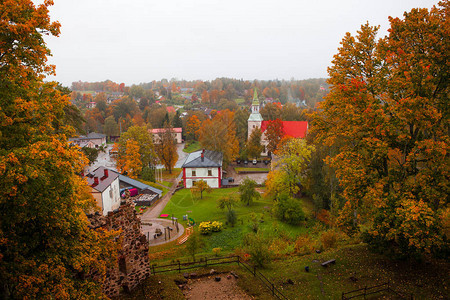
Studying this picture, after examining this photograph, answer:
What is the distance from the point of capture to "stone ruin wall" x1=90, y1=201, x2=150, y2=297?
43.0 feet

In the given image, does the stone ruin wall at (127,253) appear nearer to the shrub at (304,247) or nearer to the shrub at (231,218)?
the shrub at (304,247)

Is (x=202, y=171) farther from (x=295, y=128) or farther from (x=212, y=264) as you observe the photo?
(x=295, y=128)

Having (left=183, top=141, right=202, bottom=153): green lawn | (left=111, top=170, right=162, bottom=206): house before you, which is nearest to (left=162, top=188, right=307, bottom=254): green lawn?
(left=111, top=170, right=162, bottom=206): house

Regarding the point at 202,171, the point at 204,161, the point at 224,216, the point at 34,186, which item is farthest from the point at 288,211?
the point at 34,186

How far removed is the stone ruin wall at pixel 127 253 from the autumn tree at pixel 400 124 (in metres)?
10.5

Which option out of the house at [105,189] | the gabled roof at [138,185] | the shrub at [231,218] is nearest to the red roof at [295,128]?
the gabled roof at [138,185]

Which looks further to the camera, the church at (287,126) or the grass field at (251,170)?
the church at (287,126)

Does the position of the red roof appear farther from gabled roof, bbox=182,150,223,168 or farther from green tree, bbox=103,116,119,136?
green tree, bbox=103,116,119,136

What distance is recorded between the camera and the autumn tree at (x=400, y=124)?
1277 centimetres

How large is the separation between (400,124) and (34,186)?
583 inches

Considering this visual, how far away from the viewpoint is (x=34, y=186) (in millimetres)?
8727

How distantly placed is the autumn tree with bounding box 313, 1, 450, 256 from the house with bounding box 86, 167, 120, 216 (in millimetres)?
24674

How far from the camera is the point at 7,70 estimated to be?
9.72m

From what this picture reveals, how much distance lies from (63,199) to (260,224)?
868 inches
